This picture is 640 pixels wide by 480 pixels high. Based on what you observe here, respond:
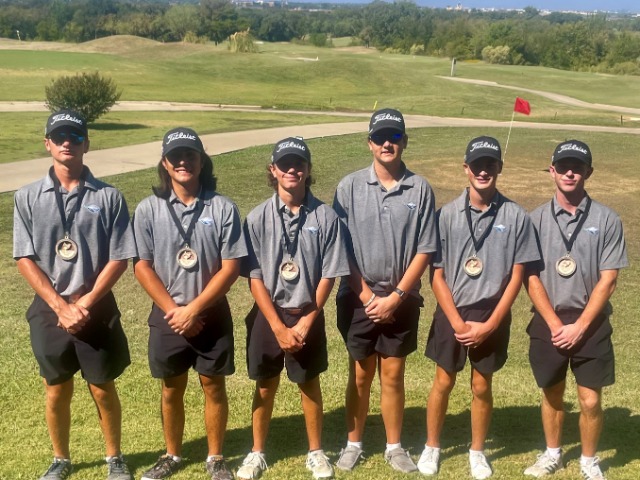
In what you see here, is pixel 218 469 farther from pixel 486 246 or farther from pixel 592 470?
pixel 592 470

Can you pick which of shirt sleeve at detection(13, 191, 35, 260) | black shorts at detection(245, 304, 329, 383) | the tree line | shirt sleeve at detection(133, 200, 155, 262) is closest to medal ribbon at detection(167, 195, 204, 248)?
shirt sleeve at detection(133, 200, 155, 262)

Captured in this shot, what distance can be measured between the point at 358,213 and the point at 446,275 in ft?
2.07

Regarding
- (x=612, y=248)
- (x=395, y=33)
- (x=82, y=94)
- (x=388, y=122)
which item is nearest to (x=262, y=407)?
(x=388, y=122)

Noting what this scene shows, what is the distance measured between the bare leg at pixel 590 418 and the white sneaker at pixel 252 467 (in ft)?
6.21

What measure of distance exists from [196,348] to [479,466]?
1.80 metres

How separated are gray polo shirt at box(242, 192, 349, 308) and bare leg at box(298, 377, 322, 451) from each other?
1.73ft

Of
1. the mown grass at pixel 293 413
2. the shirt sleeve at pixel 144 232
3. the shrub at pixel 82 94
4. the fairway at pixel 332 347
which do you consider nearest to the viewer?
the shirt sleeve at pixel 144 232

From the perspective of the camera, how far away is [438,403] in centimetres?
492

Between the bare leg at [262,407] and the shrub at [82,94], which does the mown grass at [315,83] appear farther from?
the bare leg at [262,407]

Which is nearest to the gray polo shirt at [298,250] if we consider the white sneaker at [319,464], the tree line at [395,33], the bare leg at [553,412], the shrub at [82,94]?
the white sneaker at [319,464]

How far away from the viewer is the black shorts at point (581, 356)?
470 centimetres

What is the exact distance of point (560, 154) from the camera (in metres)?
4.64

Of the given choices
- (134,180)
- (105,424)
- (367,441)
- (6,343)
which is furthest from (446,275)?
(134,180)

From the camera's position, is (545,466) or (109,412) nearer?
(109,412)
